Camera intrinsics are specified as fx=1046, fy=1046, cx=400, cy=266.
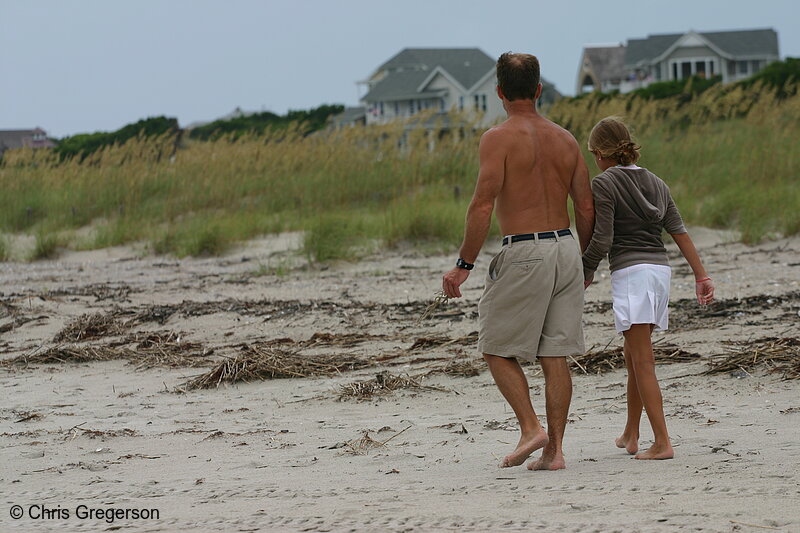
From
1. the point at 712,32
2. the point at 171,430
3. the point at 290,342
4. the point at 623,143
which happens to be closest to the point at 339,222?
the point at 290,342

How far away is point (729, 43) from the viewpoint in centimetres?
5819

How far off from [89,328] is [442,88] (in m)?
45.9

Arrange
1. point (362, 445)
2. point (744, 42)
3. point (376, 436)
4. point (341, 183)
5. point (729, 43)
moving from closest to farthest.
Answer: point (362, 445) < point (376, 436) < point (341, 183) < point (729, 43) < point (744, 42)

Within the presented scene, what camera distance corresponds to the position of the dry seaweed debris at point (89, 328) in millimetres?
8008

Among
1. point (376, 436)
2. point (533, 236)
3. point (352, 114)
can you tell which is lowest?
point (376, 436)

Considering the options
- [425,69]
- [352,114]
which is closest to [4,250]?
[352,114]

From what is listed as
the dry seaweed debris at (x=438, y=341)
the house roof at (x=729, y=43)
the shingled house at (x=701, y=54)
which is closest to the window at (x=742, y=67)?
the shingled house at (x=701, y=54)

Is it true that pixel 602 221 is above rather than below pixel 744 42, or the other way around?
below

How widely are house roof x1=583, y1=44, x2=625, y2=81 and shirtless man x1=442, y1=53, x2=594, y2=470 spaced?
2581 inches

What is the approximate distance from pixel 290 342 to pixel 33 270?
6649 millimetres

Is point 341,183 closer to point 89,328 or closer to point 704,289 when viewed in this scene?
point 89,328

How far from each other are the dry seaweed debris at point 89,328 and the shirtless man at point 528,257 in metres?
4.79

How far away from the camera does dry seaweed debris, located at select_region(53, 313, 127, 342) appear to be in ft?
26.3

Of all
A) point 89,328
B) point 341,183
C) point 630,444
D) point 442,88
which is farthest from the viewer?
point 442,88
